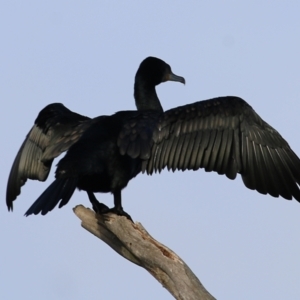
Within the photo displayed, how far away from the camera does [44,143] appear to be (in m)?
9.09

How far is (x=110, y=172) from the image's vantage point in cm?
837

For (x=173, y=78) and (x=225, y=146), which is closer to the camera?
(x=225, y=146)

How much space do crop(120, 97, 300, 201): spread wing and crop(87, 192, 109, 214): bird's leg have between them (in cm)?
52

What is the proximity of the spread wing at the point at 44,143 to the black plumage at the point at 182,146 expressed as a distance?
2 cm

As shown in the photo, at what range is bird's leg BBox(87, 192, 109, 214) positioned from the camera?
330 inches

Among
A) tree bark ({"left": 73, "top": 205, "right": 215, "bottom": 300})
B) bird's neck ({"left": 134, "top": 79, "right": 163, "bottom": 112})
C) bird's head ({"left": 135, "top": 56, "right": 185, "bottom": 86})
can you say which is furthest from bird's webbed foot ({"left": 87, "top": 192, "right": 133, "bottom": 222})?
bird's head ({"left": 135, "top": 56, "right": 185, "bottom": 86})

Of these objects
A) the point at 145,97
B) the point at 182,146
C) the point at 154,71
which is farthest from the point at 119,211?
the point at 154,71

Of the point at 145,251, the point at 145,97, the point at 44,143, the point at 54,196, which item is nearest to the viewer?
the point at 145,251

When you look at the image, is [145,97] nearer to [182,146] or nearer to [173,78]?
[173,78]

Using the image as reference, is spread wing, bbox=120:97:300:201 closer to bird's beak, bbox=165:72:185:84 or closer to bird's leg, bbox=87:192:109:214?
bird's leg, bbox=87:192:109:214

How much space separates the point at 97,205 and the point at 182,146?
3.20ft

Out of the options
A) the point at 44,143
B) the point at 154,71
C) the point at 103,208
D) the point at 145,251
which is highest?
the point at 154,71

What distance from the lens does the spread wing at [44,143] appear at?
8703 mm

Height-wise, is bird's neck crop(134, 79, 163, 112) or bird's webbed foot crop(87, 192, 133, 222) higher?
bird's neck crop(134, 79, 163, 112)
